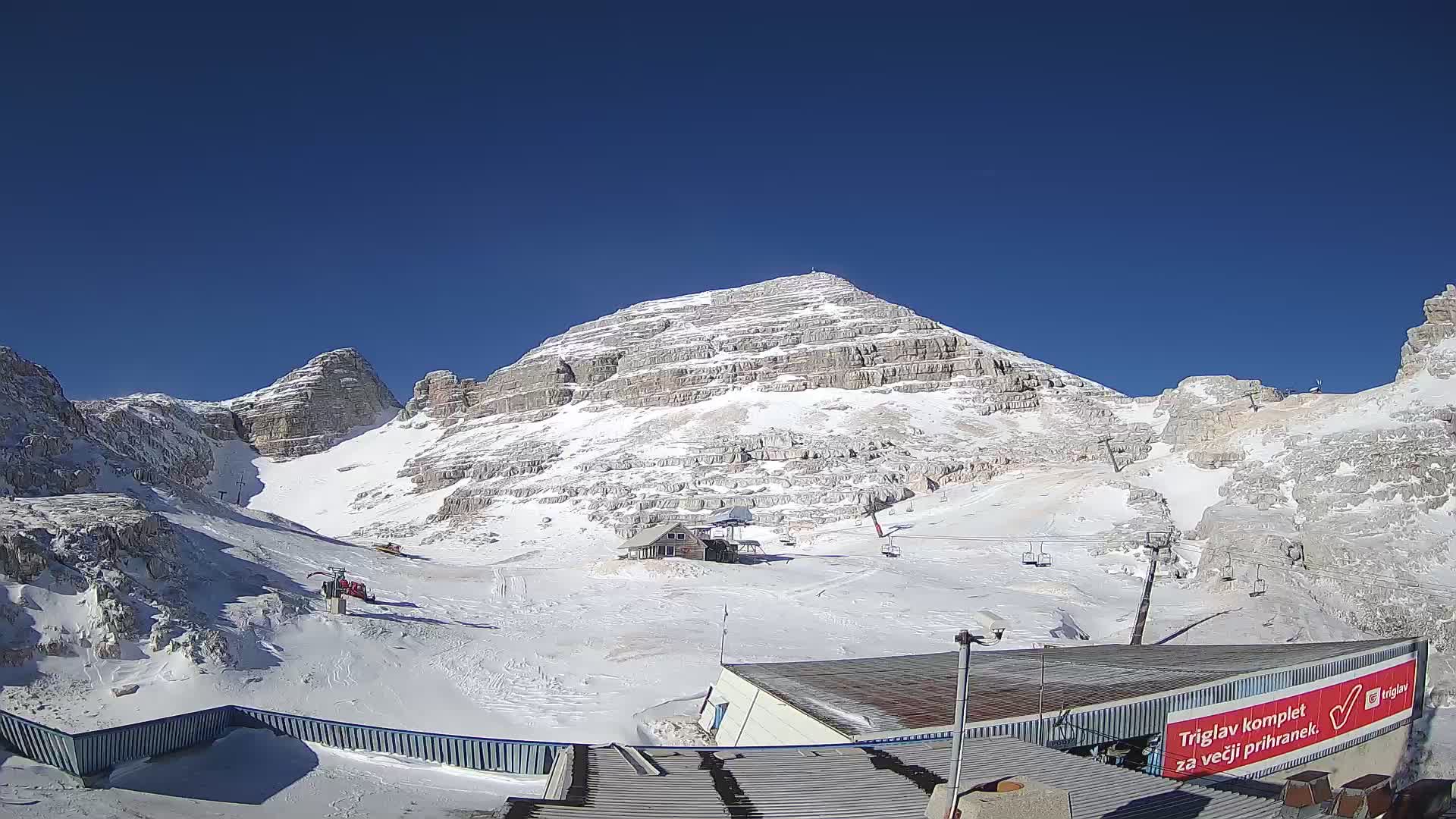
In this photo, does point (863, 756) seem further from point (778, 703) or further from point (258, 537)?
point (258, 537)

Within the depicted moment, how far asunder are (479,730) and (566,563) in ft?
110

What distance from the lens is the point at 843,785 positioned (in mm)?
9320

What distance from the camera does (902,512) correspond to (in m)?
60.3

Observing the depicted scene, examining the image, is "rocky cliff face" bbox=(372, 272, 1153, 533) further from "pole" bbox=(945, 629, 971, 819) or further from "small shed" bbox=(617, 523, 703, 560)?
"pole" bbox=(945, 629, 971, 819)

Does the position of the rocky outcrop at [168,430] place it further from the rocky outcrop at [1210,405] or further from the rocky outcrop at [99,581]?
the rocky outcrop at [1210,405]

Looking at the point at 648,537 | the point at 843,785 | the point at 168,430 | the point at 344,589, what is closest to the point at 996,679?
the point at 843,785

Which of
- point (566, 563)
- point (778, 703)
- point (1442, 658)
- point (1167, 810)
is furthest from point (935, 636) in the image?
point (566, 563)

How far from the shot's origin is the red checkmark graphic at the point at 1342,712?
16.2m

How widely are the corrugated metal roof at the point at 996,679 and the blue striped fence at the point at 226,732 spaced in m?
4.50

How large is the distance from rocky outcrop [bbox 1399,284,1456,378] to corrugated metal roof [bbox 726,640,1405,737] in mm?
39985

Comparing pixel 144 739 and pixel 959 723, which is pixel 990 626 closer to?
pixel 959 723

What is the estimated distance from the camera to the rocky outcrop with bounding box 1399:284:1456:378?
4856 centimetres

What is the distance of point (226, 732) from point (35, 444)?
23.0 metres

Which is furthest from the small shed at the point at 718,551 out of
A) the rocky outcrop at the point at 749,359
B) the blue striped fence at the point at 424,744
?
the rocky outcrop at the point at 749,359
